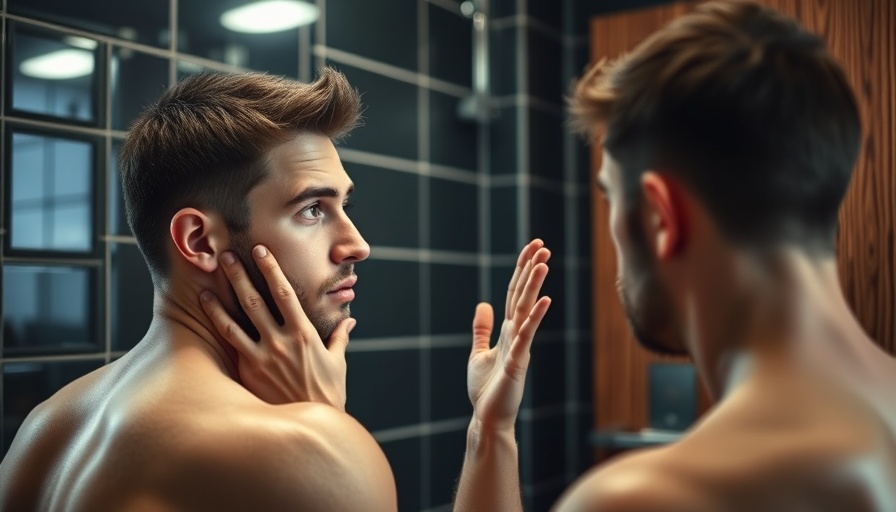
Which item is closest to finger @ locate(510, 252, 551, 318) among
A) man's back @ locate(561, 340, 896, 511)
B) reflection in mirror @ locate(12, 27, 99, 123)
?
man's back @ locate(561, 340, 896, 511)

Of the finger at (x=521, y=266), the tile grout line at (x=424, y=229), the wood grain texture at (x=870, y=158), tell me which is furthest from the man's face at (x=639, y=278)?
the tile grout line at (x=424, y=229)

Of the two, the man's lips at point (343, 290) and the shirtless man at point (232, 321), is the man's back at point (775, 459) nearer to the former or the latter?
the shirtless man at point (232, 321)

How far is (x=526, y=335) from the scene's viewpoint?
130 centimetres

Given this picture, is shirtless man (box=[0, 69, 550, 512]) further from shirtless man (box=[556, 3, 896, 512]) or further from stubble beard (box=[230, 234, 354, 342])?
shirtless man (box=[556, 3, 896, 512])

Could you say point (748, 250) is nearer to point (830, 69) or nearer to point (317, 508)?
point (830, 69)

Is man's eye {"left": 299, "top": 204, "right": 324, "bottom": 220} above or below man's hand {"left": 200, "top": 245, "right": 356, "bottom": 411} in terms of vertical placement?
above

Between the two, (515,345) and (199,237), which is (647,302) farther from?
(199,237)

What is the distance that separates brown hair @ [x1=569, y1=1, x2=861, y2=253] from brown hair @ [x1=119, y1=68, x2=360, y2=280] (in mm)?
676

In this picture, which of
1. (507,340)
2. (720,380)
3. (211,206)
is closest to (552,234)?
(507,340)

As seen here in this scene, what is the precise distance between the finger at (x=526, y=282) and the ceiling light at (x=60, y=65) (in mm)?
859

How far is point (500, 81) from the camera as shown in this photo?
2.74 metres

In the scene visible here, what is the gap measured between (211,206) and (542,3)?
1.79m

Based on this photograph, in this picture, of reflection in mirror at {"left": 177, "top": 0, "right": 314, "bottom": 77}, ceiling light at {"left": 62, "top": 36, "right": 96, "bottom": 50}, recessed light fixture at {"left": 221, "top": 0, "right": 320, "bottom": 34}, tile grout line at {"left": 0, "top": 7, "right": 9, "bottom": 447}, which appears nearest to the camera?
tile grout line at {"left": 0, "top": 7, "right": 9, "bottom": 447}

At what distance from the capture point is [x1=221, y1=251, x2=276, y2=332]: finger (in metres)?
1.29
